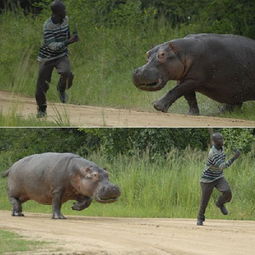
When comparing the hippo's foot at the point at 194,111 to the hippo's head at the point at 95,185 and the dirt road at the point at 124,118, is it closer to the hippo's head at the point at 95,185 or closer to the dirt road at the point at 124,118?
the dirt road at the point at 124,118

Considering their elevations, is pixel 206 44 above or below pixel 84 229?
above

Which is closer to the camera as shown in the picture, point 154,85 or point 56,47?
point 56,47

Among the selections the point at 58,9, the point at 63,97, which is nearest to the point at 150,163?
the point at 63,97

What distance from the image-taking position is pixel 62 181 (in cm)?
1444

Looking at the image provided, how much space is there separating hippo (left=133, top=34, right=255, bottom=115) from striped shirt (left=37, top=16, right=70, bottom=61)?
3.90ft

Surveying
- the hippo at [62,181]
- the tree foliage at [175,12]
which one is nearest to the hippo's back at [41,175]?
the hippo at [62,181]

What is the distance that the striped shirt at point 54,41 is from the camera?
1502cm

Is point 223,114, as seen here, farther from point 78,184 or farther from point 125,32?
point 125,32

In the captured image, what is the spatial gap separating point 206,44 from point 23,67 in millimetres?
7381

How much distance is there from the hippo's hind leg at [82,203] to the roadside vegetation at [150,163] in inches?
80.4

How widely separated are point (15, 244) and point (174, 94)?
225 inches

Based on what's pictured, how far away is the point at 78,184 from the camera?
1438 cm

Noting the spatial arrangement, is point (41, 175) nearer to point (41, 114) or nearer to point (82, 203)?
point (82, 203)

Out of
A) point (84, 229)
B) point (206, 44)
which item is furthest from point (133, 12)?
point (84, 229)
